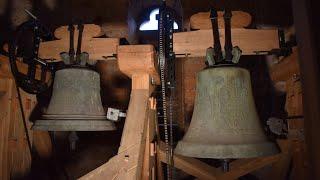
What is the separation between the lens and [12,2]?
3.08m

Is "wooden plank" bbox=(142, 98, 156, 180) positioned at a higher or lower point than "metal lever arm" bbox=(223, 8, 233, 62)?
lower

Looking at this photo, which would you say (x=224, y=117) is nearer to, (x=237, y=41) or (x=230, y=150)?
(x=230, y=150)

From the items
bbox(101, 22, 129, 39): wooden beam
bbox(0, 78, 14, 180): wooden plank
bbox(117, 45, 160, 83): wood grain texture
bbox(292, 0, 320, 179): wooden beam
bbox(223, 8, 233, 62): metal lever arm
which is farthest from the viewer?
bbox(101, 22, 129, 39): wooden beam

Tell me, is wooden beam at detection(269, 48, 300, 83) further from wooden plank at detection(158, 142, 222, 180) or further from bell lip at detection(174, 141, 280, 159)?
wooden plank at detection(158, 142, 222, 180)

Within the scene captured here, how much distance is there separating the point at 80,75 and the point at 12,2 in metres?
1.98

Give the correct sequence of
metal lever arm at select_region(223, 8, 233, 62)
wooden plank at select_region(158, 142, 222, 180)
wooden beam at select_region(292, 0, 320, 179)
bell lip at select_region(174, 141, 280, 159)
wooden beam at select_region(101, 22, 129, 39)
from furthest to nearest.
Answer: wooden beam at select_region(101, 22, 129, 39) → wooden plank at select_region(158, 142, 222, 180) → metal lever arm at select_region(223, 8, 233, 62) → bell lip at select_region(174, 141, 280, 159) → wooden beam at select_region(292, 0, 320, 179)

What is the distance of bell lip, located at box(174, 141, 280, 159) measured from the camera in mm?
1141

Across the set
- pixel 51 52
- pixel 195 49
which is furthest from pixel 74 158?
pixel 195 49

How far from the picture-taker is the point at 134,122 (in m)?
1.56

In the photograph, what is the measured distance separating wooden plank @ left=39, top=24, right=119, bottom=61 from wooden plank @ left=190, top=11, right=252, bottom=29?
0.49 m

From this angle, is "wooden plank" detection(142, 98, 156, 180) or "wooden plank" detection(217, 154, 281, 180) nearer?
"wooden plank" detection(142, 98, 156, 180)

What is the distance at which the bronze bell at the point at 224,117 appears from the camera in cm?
121

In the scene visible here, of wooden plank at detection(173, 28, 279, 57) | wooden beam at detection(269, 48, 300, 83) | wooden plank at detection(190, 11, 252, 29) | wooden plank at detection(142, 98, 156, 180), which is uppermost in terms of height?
wooden plank at detection(190, 11, 252, 29)

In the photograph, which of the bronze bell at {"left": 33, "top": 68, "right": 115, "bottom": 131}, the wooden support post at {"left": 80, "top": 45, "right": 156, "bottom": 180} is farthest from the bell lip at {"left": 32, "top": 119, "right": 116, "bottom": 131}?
the wooden support post at {"left": 80, "top": 45, "right": 156, "bottom": 180}
